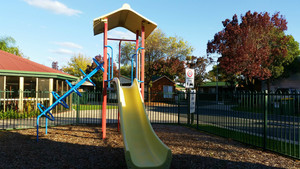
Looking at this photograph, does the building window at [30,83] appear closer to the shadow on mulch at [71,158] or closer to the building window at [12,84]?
the building window at [12,84]

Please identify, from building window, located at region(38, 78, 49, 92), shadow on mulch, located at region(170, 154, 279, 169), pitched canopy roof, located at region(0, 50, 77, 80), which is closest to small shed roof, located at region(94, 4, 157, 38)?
shadow on mulch, located at region(170, 154, 279, 169)

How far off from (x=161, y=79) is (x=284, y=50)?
16.5m

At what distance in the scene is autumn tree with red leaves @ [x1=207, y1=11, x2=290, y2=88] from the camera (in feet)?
66.0

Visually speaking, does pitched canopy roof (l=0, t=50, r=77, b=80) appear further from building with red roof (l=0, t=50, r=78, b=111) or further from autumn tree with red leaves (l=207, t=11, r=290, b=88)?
autumn tree with red leaves (l=207, t=11, r=290, b=88)

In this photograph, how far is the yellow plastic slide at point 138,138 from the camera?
4375mm

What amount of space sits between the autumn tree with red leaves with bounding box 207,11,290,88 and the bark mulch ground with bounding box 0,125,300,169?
49.0ft

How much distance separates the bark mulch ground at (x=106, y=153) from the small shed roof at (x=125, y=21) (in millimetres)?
4291

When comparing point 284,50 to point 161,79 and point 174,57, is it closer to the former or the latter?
point 174,57

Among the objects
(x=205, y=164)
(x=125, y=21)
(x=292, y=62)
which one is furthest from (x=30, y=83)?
(x=292, y=62)

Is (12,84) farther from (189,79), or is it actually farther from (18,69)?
(189,79)

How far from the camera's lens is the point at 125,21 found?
27.9 ft

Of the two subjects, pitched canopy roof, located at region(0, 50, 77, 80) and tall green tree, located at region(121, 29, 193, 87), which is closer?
pitched canopy roof, located at region(0, 50, 77, 80)

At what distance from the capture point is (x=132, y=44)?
95.4 ft

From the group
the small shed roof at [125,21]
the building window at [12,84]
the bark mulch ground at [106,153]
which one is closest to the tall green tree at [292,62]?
the bark mulch ground at [106,153]
